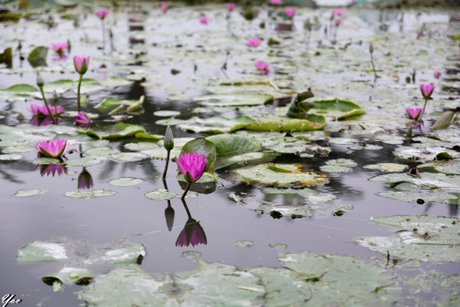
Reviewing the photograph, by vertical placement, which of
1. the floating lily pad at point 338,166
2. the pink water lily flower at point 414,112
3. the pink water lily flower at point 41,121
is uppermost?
the pink water lily flower at point 414,112

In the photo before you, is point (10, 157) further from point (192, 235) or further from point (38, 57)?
point (38, 57)

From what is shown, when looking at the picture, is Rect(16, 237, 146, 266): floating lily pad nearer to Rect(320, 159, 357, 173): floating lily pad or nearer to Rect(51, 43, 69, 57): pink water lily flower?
Rect(320, 159, 357, 173): floating lily pad

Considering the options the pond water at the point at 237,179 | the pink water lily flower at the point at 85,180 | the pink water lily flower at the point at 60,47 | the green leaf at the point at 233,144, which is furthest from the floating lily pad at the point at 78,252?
the pink water lily flower at the point at 60,47

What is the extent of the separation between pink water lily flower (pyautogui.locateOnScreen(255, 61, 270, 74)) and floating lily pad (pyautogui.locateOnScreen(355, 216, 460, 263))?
106 inches

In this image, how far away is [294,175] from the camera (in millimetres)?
2158

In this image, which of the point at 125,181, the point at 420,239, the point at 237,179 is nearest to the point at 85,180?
the point at 125,181

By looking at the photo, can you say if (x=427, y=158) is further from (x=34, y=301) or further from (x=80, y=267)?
(x=34, y=301)

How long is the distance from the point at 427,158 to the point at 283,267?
1196 mm

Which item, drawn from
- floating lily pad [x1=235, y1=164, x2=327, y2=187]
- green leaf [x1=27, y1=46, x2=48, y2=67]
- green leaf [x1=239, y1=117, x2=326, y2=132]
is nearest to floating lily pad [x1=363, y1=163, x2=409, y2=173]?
floating lily pad [x1=235, y1=164, x2=327, y2=187]

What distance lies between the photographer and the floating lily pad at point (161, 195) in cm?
195

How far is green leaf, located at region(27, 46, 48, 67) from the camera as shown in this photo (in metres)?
4.73

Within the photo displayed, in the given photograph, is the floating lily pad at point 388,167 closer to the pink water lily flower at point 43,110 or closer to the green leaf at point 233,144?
the green leaf at point 233,144

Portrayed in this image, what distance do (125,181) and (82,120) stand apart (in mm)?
900

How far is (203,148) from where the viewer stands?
2145mm
